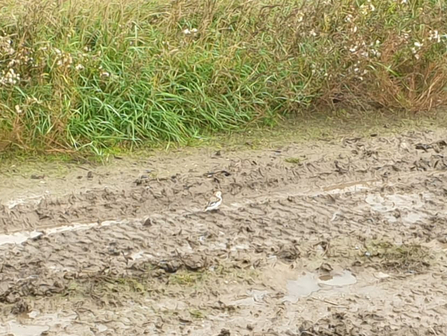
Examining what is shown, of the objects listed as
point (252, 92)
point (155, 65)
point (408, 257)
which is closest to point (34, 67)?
point (155, 65)

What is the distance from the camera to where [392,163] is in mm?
6238

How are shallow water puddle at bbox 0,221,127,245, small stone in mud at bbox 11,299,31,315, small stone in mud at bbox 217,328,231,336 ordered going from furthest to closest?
shallow water puddle at bbox 0,221,127,245
small stone in mud at bbox 11,299,31,315
small stone in mud at bbox 217,328,231,336

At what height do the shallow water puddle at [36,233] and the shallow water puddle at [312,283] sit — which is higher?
the shallow water puddle at [312,283]

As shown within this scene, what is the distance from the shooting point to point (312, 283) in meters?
4.62

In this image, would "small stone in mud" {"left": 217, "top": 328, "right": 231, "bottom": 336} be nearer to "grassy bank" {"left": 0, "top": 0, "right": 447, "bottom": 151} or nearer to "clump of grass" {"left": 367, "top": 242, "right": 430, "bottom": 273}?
"clump of grass" {"left": 367, "top": 242, "right": 430, "bottom": 273}

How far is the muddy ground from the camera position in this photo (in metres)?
4.21

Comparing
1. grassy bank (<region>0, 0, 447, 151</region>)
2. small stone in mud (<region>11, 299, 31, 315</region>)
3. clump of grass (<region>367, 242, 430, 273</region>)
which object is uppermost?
grassy bank (<region>0, 0, 447, 151</region>)

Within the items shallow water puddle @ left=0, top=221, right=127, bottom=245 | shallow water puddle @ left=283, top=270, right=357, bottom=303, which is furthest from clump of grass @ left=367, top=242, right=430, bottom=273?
shallow water puddle @ left=0, top=221, right=127, bottom=245

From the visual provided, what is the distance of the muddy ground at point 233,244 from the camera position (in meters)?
4.21

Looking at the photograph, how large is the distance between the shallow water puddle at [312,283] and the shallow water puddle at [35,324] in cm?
111

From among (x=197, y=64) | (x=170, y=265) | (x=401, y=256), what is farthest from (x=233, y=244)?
(x=197, y=64)

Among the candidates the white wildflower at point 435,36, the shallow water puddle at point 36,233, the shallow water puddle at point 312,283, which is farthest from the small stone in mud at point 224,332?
the white wildflower at point 435,36

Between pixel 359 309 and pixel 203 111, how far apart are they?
2758 mm

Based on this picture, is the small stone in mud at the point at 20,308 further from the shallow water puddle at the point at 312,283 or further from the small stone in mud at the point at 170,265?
the shallow water puddle at the point at 312,283
